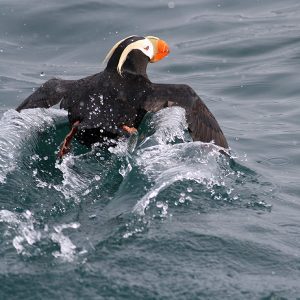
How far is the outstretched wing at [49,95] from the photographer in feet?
22.6

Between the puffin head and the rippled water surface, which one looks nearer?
the rippled water surface

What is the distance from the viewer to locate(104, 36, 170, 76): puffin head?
679 centimetres

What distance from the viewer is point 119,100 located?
21.5 feet

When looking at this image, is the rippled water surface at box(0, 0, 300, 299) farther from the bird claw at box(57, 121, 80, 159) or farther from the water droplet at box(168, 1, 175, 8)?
the water droplet at box(168, 1, 175, 8)

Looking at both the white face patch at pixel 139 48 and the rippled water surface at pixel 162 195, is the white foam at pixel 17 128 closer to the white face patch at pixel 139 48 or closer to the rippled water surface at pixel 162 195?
the rippled water surface at pixel 162 195

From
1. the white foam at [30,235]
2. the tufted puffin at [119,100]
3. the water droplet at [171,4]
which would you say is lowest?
the white foam at [30,235]

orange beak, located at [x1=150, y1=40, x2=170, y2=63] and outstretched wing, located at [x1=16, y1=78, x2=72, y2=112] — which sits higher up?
orange beak, located at [x1=150, y1=40, x2=170, y2=63]

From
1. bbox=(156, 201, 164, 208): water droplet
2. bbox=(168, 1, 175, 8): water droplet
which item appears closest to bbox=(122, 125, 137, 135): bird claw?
bbox=(156, 201, 164, 208): water droplet

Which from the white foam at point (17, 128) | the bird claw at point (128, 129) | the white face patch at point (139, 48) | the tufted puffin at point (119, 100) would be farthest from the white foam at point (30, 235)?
the white face patch at point (139, 48)

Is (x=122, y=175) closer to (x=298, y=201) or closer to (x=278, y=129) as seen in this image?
(x=298, y=201)

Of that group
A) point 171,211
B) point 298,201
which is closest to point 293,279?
point 171,211

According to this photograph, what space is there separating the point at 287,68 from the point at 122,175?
4.79 metres

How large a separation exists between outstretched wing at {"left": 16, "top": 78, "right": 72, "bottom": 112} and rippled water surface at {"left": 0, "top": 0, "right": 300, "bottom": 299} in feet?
0.42

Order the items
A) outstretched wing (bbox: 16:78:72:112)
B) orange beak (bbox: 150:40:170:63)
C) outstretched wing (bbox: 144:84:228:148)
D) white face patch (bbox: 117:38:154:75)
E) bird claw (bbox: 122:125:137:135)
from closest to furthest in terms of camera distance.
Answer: bird claw (bbox: 122:125:137:135)
outstretched wing (bbox: 144:84:228:148)
white face patch (bbox: 117:38:154:75)
outstretched wing (bbox: 16:78:72:112)
orange beak (bbox: 150:40:170:63)
